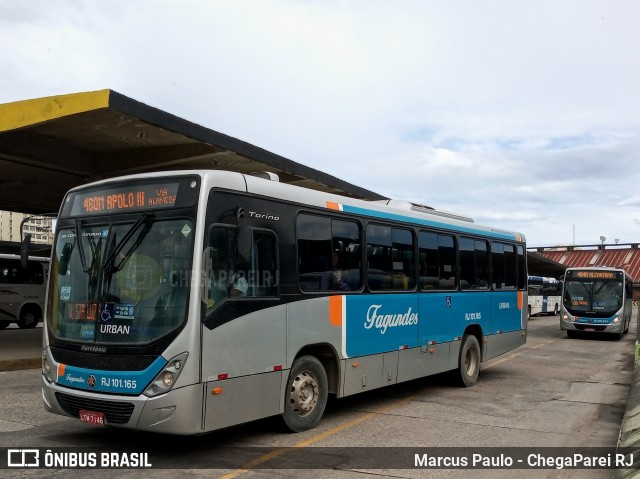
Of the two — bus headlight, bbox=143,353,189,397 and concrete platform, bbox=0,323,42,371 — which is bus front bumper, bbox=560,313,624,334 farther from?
bus headlight, bbox=143,353,189,397

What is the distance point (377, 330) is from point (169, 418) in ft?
12.4

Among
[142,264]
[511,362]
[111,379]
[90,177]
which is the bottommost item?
[511,362]

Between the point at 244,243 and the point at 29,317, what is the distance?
2197 centimetres

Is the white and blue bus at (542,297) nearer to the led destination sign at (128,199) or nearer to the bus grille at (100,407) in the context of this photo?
the led destination sign at (128,199)

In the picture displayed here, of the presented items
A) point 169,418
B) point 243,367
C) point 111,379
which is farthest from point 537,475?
point 111,379

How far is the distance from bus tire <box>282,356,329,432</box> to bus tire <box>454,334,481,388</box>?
4.32m

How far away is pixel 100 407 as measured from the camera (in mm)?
5910

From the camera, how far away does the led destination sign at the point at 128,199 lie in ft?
20.5

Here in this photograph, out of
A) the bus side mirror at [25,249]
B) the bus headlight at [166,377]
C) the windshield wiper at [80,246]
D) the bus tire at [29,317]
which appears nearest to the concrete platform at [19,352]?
the bus side mirror at [25,249]

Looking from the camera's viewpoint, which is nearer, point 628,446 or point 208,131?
point 628,446

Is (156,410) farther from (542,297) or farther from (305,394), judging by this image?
(542,297)

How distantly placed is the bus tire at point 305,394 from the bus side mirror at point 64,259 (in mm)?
2840

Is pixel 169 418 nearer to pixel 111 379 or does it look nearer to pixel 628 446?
pixel 111 379

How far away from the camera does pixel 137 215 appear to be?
20.5ft
